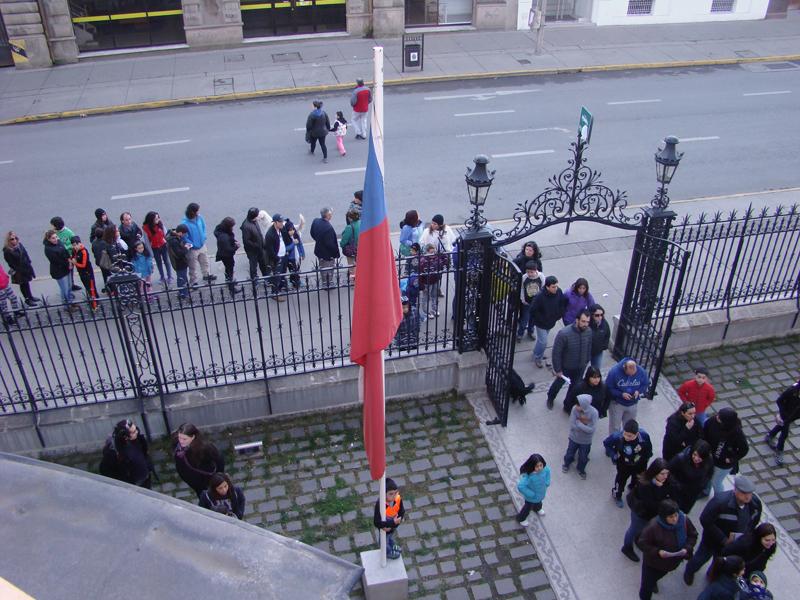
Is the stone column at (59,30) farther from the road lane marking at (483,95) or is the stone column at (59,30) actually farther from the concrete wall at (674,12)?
the concrete wall at (674,12)

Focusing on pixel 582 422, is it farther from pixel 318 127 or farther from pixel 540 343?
pixel 318 127

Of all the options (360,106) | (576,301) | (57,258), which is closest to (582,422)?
(576,301)

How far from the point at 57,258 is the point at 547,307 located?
705 cm

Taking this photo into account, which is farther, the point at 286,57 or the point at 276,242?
the point at 286,57

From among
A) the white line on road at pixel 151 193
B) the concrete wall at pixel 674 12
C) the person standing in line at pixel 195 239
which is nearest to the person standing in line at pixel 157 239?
the person standing in line at pixel 195 239

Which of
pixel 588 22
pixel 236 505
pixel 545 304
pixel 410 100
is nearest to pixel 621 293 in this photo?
pixel 545 304

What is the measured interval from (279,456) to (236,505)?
1673mm

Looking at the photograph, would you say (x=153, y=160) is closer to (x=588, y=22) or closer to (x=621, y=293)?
(x=621, y=293)

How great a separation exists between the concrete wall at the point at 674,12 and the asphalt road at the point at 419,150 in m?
6.27

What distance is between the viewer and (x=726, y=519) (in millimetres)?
7219

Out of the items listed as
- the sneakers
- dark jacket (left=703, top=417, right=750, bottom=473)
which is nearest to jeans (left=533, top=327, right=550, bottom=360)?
dark jacket (left=703, top=417, right=750, bottom=473)

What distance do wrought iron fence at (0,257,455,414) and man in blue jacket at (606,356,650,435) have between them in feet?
7.04

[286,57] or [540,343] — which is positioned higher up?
[286,57]

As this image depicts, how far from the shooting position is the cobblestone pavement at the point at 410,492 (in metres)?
7.76
